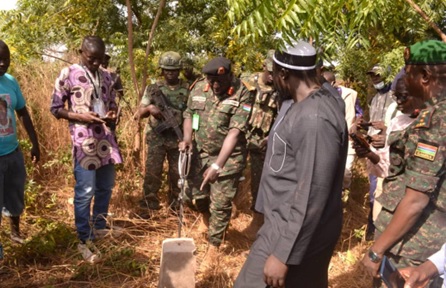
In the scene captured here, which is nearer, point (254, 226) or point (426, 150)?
point (426, 150)

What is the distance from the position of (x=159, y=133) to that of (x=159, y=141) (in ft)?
0.31

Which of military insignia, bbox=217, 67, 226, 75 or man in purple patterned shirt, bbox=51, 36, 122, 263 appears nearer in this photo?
man in purple patterned shirt, bbox=51, 36, 122, 263

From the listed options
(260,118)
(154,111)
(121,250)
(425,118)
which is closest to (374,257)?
(425,118)

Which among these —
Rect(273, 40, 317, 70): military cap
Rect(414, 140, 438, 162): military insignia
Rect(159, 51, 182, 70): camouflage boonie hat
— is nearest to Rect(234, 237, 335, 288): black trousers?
Rect(414, 140, 438, 162): military insignia

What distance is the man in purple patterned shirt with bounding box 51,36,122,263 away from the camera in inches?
138

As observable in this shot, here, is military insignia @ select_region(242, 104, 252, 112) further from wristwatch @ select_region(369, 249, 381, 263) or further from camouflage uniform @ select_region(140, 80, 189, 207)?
wristwatch @ select_region(369, 249, 381, 263)

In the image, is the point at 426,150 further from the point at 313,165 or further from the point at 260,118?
the point at 260,118

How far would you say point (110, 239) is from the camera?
13.1ft

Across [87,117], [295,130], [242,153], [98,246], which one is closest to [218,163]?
[242,153]

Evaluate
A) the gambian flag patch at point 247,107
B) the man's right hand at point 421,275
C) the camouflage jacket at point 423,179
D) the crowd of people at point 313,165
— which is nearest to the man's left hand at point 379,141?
the crowd of people at point 313,165

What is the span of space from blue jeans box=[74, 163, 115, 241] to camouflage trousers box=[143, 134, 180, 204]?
33.5 inches

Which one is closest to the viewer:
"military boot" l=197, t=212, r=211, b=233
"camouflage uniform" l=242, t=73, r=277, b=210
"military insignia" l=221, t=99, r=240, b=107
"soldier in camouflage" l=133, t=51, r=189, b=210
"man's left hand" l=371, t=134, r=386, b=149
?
"man's left hand" l=371, t=134, r=386, b=149

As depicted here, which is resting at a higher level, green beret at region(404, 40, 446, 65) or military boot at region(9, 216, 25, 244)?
green beret at region(404, 40, 446, 65)

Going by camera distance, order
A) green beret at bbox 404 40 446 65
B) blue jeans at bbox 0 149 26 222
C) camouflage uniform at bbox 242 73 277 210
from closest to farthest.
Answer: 1. green beret at bbox 404 40 446 65
2. blue jeans at bbox 0 149 26 222
3. camouflage uniform at bbox 242 73 277 210
